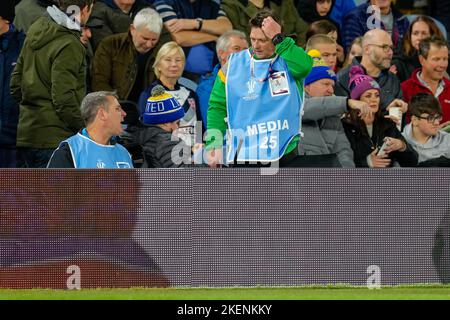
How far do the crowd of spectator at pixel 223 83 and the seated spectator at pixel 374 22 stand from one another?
0.04ft

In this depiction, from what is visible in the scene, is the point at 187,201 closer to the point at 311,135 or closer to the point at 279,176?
the point at 279,176

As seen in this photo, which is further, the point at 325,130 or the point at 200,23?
the point at 200,23

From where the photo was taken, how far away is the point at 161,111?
11.9 m

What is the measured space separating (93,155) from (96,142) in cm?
14

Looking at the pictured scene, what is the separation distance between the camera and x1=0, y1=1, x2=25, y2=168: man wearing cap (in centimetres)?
1223

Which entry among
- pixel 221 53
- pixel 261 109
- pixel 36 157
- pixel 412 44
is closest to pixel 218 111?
pixel 261 109

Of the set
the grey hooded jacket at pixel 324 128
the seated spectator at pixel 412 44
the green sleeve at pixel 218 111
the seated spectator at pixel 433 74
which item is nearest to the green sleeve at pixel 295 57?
the grey hooded jacket at pixel 324 128

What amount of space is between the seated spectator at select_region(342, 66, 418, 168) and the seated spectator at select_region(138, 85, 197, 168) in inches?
66.6

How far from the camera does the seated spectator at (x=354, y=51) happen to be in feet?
41.8

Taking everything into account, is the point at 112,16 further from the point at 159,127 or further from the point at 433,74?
the point at 433,74

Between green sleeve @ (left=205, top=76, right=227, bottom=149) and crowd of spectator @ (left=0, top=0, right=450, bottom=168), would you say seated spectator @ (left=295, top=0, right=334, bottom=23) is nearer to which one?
crowd of spectator @ (left=0, top=0, right=450, bottom=168)

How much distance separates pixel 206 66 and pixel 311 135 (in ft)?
6.40
